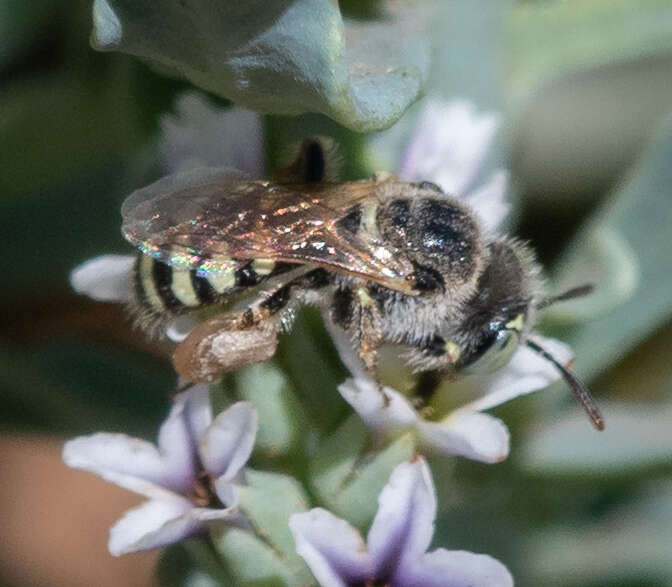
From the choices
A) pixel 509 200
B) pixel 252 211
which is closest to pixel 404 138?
pixel 509 200

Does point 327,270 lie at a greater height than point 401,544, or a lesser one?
greater

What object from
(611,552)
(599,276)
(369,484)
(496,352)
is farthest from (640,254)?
(369,484)

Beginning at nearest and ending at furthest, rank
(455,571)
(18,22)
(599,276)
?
(455,571), (599,276), (18,22)

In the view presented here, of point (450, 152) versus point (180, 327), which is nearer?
point (180, 327)

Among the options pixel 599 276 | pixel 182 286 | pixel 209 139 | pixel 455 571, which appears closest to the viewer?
A: pixel 455 571

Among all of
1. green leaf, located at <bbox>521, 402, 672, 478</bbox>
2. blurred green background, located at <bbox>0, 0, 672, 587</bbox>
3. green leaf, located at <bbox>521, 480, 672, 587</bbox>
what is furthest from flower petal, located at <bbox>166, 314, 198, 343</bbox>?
green leaf, located at <bbox>521, 480, 672, 587</bbox>

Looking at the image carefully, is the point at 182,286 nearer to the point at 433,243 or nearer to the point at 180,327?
the point at 180,327

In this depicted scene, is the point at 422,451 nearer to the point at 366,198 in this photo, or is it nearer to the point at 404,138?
the point at 366,198

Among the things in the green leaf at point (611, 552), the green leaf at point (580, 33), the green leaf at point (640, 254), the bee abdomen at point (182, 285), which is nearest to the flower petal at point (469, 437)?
the bee abdomen at point (182, 285)

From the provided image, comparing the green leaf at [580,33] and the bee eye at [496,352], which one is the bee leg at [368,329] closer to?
the bee eye at [496,352]
